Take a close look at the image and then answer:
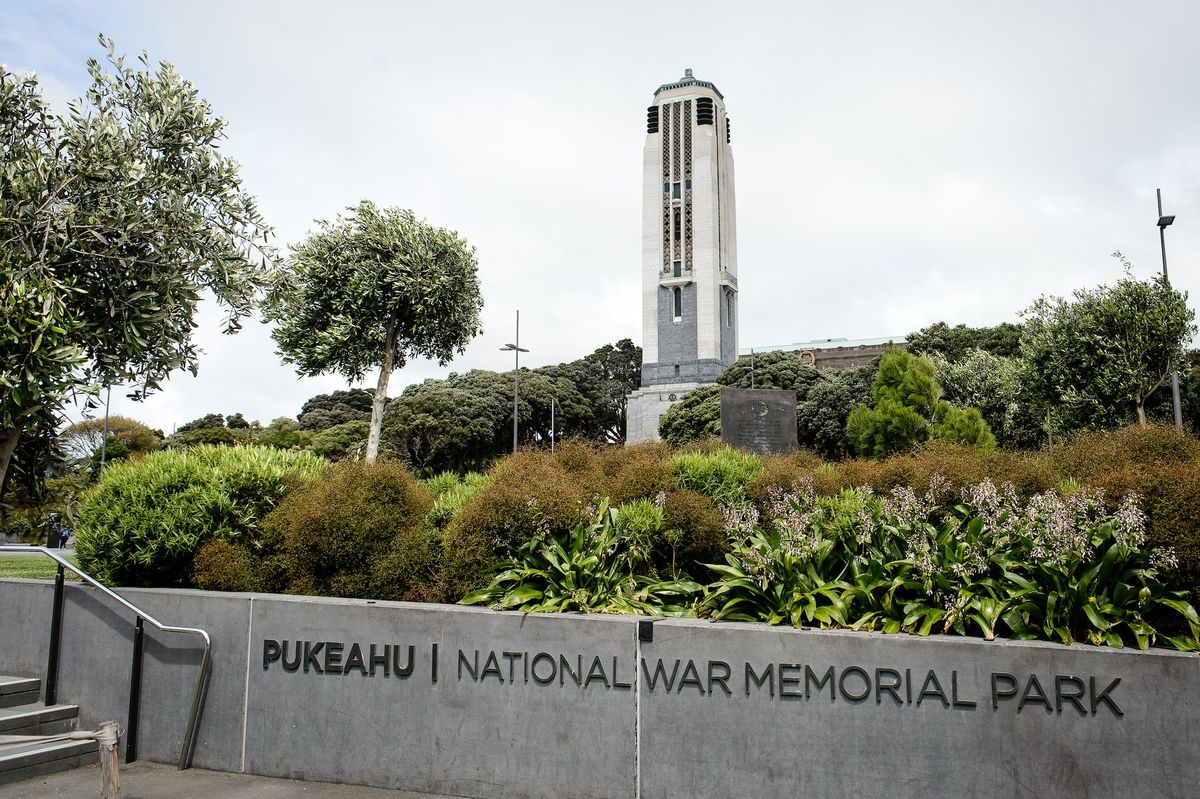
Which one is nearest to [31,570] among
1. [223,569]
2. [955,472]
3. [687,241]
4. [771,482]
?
[223,569]

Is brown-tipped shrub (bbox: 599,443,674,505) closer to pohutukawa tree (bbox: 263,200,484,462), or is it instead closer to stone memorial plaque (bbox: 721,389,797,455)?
stone memorial plaque (bbox: 721,389,797,455)

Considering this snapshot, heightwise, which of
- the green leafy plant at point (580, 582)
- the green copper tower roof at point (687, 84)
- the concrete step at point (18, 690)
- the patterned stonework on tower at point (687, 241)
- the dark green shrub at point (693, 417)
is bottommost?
the concrete step at point (18, 690)

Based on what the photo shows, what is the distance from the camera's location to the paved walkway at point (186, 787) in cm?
530

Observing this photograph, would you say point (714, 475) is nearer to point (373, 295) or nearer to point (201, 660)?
point (201, 660)

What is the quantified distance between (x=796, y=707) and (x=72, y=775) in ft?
16.9

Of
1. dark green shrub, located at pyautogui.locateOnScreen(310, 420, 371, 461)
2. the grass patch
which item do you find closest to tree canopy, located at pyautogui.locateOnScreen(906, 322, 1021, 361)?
dark green shrub, located at pyautogui.locateOnScreen(310, 420, 371, 461)

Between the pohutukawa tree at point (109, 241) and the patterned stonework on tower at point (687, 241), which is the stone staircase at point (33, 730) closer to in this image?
the pohutukawa tree at point (109, 241)

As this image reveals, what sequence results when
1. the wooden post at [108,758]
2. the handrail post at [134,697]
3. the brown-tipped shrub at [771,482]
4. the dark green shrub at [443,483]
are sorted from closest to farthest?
the wooden post at [108,758] → the handrail post at [134,697] → the brown-tipped shrub at [771,482] → the dark green shrub at [443,483]

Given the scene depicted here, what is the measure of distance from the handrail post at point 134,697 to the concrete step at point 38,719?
60 cm

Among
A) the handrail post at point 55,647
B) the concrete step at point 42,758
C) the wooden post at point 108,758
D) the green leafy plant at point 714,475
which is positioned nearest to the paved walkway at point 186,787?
the concrete step at point 42,758

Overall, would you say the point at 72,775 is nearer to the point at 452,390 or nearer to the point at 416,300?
the point at 416,300

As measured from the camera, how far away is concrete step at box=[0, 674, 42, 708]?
6371 millimetres

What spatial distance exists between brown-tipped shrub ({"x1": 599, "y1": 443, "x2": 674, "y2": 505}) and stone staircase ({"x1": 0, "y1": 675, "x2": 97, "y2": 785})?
463cm

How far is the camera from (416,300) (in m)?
20.9
